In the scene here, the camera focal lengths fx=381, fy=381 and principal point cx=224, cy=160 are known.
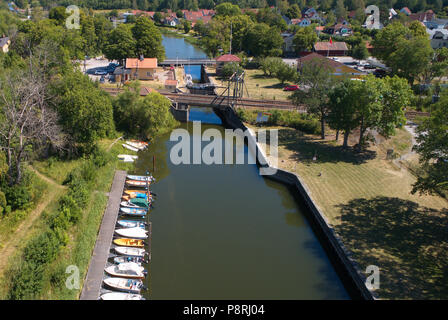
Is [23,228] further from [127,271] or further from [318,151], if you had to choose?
[318,151]

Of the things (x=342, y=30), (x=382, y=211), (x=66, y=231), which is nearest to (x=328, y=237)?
(x=382, y=211)

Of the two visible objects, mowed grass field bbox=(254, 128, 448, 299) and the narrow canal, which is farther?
the narrow canal

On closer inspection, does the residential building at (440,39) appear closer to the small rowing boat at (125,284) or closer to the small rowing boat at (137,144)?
the small rowing boat at (137,144)

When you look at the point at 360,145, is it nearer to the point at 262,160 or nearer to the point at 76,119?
the point at 262,160

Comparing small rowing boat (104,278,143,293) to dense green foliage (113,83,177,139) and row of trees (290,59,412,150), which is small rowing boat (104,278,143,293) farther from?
row of trees (290,59,412,150)

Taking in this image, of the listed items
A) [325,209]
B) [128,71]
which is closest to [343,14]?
[128,71]

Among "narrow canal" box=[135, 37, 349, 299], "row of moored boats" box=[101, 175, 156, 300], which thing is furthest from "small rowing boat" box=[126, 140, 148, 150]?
"row of moored boats" box=[101, 175, 156, 300]
